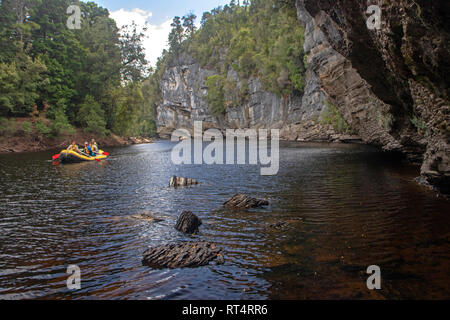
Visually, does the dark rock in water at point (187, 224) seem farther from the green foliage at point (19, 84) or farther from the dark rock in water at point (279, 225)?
the green foliage at point (19, 84)

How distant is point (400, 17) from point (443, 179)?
467 cm

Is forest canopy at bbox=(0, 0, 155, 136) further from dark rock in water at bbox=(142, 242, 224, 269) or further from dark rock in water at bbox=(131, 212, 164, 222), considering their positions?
dark rock in water at bbox=(142, 242, 224, 269)

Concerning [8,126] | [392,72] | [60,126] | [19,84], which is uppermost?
[19,84]

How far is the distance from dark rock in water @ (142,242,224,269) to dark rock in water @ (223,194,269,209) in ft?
11.3

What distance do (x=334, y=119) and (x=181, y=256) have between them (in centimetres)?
3559

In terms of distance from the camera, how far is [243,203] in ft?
31.6

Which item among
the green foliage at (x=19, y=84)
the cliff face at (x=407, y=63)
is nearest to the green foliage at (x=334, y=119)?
the cliff face at (x=407, y=63)

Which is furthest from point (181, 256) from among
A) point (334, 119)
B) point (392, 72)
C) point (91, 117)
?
point (91, 117)

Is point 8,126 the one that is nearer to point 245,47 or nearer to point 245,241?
point 245,241

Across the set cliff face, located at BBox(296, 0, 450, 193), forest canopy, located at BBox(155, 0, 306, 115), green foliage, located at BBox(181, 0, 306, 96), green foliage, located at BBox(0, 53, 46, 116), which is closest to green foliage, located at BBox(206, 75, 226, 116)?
forest canopy, located at BBox(155, 0, 306, 115)

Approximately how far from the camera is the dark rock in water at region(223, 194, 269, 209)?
9601 mm

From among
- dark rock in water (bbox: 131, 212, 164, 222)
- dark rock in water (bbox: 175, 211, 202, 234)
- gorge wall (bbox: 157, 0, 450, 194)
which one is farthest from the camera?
dark rock in water (bbox: 131, 212, 164, 222)

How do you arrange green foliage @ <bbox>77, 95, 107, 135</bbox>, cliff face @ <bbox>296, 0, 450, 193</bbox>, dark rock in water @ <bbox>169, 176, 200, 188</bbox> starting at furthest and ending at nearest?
green foliage @ <bbox>77, 95, 107, 135</bbox>, dark rock in water @ <bbox>169, 176, 200, 188</bbox>, cliff face @ <bbox>296, 0, 450, 193</bbox>

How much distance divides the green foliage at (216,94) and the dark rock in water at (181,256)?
241ft
